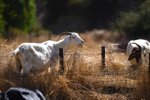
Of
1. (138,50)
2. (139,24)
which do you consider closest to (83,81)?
(138,50)

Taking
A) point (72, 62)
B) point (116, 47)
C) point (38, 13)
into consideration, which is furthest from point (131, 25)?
point (38, 13)

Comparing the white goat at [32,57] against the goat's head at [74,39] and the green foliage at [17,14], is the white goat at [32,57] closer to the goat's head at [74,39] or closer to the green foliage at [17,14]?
the goat's head at [74,39]

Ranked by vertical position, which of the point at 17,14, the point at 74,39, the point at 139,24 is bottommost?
the point at 74,39

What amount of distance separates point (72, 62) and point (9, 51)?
192cm

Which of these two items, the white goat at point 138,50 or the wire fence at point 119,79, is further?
the white goat at point 138,50

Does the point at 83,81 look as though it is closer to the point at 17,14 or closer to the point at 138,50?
the point at 138,50

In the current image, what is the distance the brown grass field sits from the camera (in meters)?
14.2

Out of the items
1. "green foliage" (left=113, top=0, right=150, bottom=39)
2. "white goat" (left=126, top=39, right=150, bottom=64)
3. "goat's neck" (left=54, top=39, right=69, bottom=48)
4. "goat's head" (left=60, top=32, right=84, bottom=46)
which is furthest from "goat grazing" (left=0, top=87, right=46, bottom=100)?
"green foliage" (left=113, top=0, right=150, bottom=39)

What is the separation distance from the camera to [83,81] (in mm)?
14578

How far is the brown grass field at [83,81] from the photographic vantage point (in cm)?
1419

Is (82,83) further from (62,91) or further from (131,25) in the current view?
(131,25)

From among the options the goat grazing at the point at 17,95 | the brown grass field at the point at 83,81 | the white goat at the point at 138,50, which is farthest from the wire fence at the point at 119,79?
the goat grazing at the point at 17,95

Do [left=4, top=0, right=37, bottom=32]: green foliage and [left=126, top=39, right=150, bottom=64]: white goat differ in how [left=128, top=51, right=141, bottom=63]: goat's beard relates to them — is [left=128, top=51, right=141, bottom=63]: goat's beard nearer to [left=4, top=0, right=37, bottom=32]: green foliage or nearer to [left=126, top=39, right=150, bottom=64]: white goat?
[left=126, top=39, right=150, bottom=64]: white goat

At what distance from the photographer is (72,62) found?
14.9m
